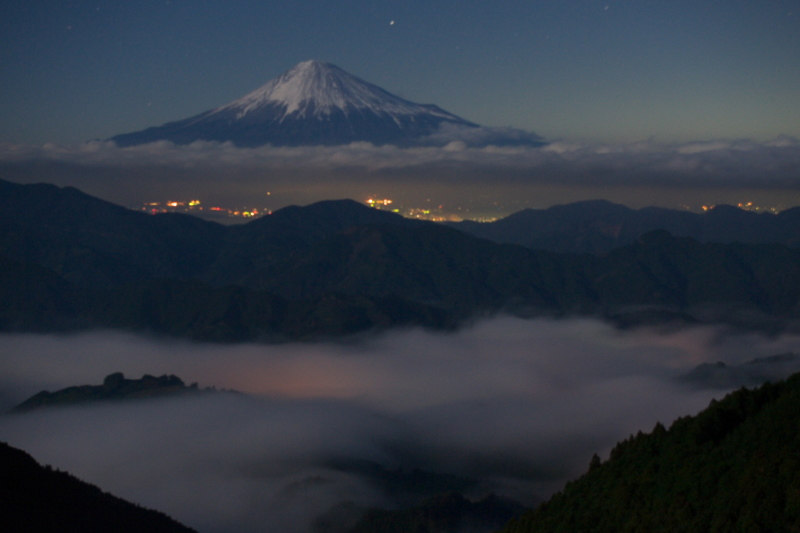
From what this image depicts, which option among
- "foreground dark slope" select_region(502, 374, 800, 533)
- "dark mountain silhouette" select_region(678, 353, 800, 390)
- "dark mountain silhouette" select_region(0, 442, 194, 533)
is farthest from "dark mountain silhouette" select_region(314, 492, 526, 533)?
"foreground dark slope" select_region(502, 374, 800, 533)

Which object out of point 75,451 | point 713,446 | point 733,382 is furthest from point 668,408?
point 713,446

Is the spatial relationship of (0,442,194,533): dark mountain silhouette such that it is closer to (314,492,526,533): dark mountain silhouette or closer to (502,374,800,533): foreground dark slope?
(314,492,526,533): dark mountain silhouette

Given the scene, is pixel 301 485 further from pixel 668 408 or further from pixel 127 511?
pixel 668 408

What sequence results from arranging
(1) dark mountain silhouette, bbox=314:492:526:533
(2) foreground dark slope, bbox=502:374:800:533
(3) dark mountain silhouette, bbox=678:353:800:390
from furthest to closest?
(3) dark mountain silhouette, bbox=678:353:800:390
(1) dark mountain silhouette, bbox=314:492:526:533
(2) foreground dark slope, bbox=502:374:800:533

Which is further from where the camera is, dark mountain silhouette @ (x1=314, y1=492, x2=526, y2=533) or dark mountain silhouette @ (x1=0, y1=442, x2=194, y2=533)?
dark mountain silhouette @ (x1=314, y1=492, x2=526, y2=533)

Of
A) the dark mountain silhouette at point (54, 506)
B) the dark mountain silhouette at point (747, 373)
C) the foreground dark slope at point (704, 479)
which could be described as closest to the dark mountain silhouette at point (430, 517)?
the dark mountain silhouette at point (54, 506)

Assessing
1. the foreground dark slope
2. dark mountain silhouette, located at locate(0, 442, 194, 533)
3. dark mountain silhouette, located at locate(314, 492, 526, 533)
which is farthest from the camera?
dark mountain silhouette, located at locate(314, 492, 526, 533)
